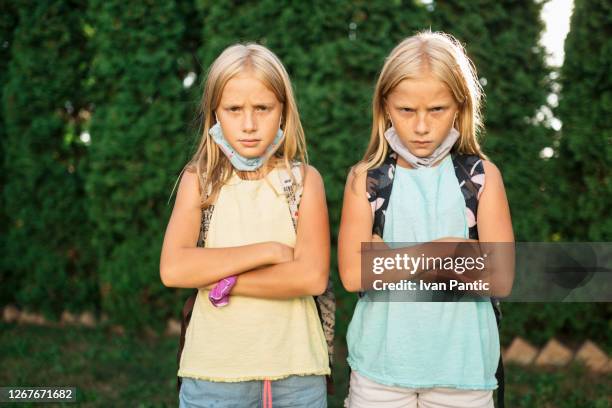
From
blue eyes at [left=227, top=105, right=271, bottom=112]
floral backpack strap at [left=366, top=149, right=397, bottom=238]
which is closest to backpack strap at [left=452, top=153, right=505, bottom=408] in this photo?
floral backpack strap at [left=366, top=149, right=397, bottom=238]

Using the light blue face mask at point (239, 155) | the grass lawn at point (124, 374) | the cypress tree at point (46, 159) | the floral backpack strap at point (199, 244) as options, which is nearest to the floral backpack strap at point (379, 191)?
the light blue face mask at point (239, 155)

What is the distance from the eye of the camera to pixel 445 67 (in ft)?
8.05

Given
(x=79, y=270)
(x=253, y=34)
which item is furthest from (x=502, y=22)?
(x=79, y=270)

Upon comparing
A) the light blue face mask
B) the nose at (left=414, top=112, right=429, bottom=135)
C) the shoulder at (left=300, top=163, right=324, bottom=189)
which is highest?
the nose at (left=414, top=112, right=429, bottom=135)

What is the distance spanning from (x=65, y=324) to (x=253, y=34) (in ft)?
11.5

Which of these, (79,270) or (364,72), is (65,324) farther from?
(364,72)

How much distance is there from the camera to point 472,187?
Result: 8.06 feet

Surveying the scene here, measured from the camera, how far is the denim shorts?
8.03 ft

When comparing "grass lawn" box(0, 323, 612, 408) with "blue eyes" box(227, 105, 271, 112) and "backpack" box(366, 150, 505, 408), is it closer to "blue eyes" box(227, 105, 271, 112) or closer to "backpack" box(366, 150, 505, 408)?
"backpack" box(366, 150, 505, 408)

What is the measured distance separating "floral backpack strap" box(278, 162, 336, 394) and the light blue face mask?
0.10 m

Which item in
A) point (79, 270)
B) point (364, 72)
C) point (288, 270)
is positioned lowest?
point (288, 270)

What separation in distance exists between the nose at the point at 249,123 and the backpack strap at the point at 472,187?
0.81 m

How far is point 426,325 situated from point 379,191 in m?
0.54

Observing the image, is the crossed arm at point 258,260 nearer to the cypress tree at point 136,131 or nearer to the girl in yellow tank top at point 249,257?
the girl in yellow tank top at point 249,257
